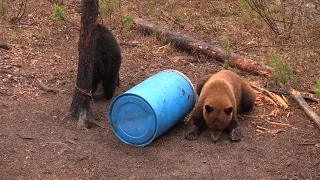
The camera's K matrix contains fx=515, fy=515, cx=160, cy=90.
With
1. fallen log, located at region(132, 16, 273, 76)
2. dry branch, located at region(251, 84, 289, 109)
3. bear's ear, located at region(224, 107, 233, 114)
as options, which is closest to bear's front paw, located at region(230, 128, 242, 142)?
bear's ear, located at region(224, 107, 233, 114)

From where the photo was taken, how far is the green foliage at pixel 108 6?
988 centimetres

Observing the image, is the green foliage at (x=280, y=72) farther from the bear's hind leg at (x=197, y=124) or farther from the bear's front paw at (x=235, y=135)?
the bear's hind leg at (x=197, y=124)

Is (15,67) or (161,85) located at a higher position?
(161,85)

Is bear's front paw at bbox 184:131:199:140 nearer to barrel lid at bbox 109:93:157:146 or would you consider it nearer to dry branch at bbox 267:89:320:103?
barrel lid at bbox 109:93:157:146

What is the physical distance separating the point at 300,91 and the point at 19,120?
4.09 metres

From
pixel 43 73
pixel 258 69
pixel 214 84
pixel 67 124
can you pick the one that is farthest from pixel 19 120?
pixel 258 69

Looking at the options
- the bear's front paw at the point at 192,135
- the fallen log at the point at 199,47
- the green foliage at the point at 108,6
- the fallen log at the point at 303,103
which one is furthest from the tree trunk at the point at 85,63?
the green foliage at the point at 108,6

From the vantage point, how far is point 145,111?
5.74 meters

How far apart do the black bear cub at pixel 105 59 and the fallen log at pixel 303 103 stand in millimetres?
2527

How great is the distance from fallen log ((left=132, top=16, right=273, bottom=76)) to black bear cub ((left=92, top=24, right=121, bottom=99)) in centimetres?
240

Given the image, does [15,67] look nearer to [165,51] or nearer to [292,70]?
[165,51]

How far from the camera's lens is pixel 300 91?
771cm

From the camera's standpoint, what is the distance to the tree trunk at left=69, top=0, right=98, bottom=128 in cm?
596

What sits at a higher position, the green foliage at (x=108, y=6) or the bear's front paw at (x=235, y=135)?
the bear's front paw at (x=235, y=135)
